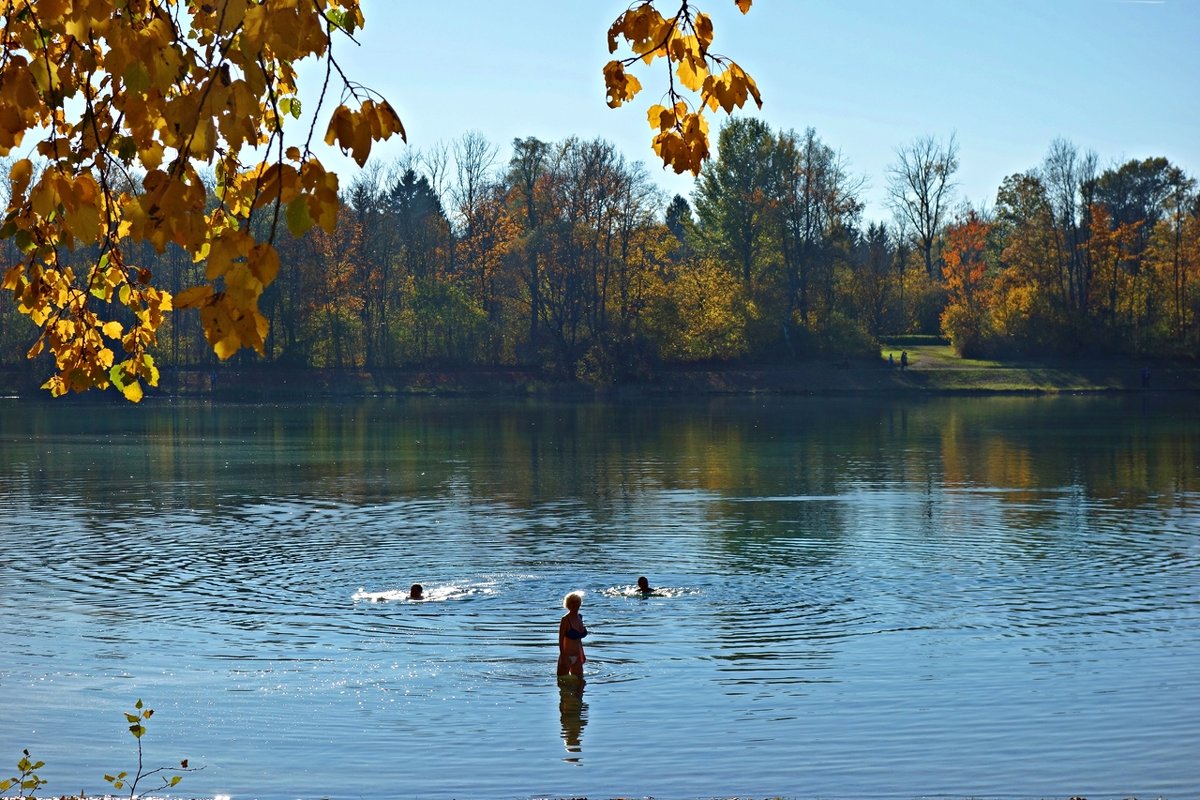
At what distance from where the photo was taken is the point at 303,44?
5.07 m

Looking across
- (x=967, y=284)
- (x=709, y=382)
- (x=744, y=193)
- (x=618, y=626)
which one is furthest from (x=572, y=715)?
(x=967, y=284)

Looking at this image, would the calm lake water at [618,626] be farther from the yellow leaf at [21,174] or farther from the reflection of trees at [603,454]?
the yellow leaf at [21,174]

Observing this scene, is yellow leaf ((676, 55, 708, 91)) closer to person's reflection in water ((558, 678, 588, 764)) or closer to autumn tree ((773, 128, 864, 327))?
person's reflection in water ((558, 678, 588, 764))

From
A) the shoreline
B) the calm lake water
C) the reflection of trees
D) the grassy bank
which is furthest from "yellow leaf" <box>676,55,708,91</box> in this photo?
the grassy bank

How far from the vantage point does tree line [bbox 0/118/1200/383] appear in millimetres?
108562

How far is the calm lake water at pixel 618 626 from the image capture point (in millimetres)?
15734

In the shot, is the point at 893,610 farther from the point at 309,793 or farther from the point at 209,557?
the point at 209,557

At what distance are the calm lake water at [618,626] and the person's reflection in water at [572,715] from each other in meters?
0.07

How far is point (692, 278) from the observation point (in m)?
112

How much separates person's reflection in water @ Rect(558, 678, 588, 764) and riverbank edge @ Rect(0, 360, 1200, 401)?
83.0 meters

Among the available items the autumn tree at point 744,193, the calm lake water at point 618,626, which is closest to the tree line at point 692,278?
the autumn tree at point 744,193

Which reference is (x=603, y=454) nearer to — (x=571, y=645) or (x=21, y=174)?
(x=571, y=645)

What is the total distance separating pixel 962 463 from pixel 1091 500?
11009mm

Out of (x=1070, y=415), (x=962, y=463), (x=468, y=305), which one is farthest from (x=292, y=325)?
(x=962, y=463)
